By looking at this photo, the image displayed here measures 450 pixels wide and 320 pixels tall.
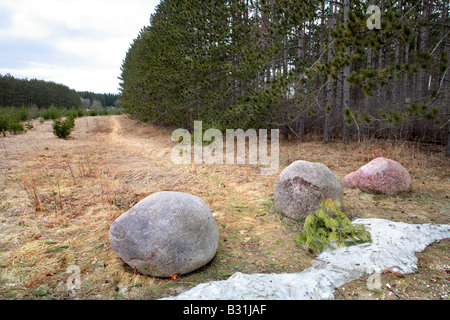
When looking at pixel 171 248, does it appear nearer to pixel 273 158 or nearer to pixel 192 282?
pixel 192 282

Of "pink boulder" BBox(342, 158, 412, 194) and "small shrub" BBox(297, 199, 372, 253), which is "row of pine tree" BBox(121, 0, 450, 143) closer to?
"pink boulder" BBox(342, 158, 412, 194)

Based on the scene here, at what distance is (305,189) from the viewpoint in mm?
4039

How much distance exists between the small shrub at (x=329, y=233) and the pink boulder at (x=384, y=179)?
6.71 feet

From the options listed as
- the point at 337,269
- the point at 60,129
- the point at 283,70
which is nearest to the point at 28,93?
the point at 60,129

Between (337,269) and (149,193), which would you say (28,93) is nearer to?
(149,193)

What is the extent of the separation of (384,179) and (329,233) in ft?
8.13

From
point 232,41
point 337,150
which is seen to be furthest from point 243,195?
point 232,41

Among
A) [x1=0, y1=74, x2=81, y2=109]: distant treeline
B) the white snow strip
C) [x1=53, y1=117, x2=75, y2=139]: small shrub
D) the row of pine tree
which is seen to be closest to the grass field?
the white snow strip

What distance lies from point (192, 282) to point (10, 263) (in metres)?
1.97

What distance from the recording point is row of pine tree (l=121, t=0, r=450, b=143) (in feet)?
19.1

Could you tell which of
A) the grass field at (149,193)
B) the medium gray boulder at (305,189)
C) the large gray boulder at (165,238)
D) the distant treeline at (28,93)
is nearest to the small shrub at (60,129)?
the grass field at (149,193)

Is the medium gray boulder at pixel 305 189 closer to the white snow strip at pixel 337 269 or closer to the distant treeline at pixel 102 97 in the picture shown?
the white snow strip at pixel 337 269

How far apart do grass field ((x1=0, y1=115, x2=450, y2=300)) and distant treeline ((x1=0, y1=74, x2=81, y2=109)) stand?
4176cm

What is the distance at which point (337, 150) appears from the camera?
8625 mm
